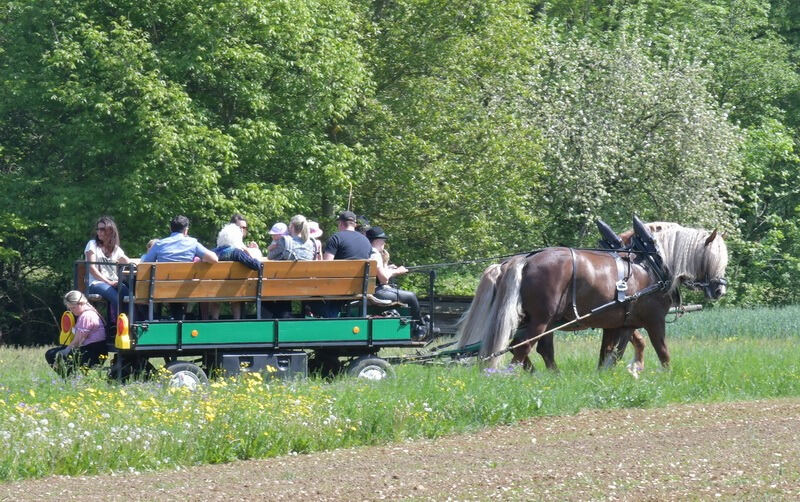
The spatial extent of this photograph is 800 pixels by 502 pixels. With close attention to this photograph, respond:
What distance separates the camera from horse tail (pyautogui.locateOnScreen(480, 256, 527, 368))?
1308 cm

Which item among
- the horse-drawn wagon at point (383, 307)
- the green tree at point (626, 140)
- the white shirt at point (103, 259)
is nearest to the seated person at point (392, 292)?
the horse-drawn wagon at point (383, 307)

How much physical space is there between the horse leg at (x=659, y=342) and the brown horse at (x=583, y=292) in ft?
0.04

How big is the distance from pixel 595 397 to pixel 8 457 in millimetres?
5517

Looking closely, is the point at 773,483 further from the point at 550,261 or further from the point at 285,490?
the point at 550,261

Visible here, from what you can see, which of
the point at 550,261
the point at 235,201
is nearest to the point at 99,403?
the point at 550,261

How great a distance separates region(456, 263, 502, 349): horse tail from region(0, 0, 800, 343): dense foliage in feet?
30.2

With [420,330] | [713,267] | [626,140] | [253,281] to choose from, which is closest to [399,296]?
[420,330]

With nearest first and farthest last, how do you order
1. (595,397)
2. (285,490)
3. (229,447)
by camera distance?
(285,490) → (229,447) → (595,397)

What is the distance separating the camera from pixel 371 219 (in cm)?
2645

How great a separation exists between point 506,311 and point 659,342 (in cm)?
199

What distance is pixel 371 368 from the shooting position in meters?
12.7

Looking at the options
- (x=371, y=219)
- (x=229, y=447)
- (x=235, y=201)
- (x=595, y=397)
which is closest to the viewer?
(x=229, y=447)

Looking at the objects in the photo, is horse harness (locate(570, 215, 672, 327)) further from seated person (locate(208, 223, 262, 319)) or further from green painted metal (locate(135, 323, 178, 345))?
green painted metal (locate(135, 323, 178, 345))

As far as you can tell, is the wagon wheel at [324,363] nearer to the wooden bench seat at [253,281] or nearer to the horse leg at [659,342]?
the wooden bench seat at [253,281]
